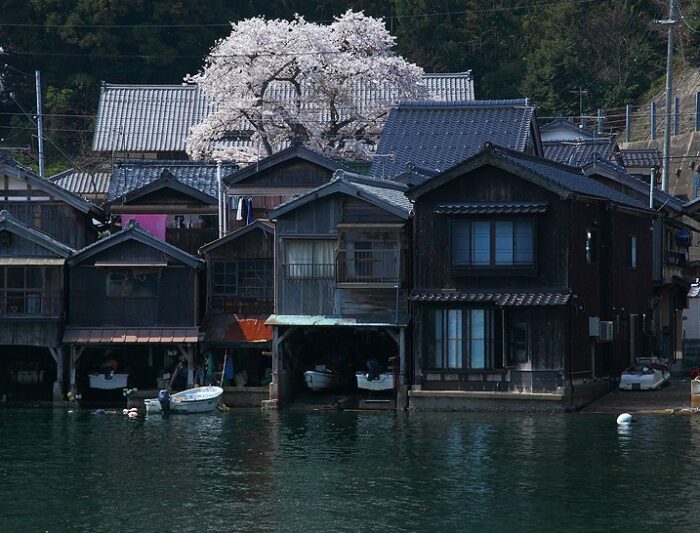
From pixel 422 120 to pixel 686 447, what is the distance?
2377 centimetres

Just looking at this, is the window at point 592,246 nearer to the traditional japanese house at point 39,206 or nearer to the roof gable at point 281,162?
the roof gable at point 281,162

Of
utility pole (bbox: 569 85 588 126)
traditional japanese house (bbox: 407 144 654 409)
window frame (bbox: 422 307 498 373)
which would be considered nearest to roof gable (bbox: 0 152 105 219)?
traditional japanese house (bbox: 407 144 654 409)

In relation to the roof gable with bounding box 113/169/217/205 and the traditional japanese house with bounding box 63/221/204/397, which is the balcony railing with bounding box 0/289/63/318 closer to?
the traditional japanese house with bounding box 63/221/204/397

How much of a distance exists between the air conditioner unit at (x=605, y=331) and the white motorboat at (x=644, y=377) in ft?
5.28

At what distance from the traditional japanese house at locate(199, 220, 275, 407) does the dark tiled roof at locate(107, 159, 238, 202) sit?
7.22 m

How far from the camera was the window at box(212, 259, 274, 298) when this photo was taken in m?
53.8

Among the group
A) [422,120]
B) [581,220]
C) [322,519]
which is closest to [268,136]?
[422,120]

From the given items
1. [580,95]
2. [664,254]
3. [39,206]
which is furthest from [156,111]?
[664,254]

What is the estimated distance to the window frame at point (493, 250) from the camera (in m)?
48.1

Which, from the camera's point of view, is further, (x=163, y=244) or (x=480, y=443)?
(x=163, y=244)

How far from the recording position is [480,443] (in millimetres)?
41969

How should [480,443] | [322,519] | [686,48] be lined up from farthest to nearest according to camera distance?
[686,48] → [480,443] → [322,519]

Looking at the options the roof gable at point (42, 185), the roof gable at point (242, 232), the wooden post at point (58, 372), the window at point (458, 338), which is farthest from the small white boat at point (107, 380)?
the window at point (458, 338)

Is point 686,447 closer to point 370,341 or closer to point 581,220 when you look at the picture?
point 581,220
